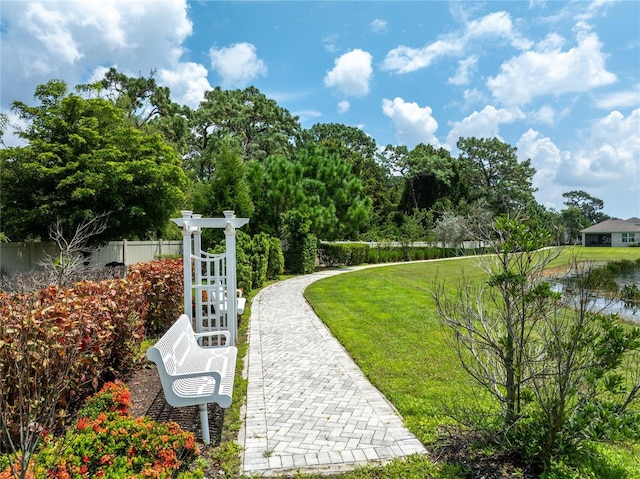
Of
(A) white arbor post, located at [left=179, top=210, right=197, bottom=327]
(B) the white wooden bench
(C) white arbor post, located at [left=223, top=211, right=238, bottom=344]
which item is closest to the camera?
(B) the white wooden bench

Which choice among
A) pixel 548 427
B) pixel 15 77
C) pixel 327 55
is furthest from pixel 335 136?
pixel 548 427

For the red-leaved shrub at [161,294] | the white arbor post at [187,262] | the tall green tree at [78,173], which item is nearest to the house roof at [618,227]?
the tall green tree at [78,173]

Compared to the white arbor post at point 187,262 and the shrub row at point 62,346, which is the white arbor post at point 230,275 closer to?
the white arbor post at point 187,262

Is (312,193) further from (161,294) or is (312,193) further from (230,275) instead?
(230,275)

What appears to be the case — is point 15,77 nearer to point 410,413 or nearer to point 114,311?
point 114,311

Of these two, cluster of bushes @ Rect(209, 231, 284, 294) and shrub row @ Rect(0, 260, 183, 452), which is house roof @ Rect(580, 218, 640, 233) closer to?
cluster of bushes @ Rect(209, 231, 284, 294)

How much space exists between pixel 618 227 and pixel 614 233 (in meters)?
1.15

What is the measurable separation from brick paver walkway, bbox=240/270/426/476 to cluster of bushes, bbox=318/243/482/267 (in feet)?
53.7

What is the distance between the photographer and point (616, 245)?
4906cm

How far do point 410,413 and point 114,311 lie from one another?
341 cm

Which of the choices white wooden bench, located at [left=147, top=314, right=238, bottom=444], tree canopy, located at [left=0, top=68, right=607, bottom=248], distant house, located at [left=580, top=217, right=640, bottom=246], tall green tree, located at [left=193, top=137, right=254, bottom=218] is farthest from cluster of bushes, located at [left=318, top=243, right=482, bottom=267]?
distant house, located at [left=580, top=217, right=640, bottom=246]

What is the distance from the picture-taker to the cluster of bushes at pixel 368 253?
23.3m

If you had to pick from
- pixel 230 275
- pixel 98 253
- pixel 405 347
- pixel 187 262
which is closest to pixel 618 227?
pixel 405 347

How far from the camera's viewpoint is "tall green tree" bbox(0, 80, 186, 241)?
13.6 m
